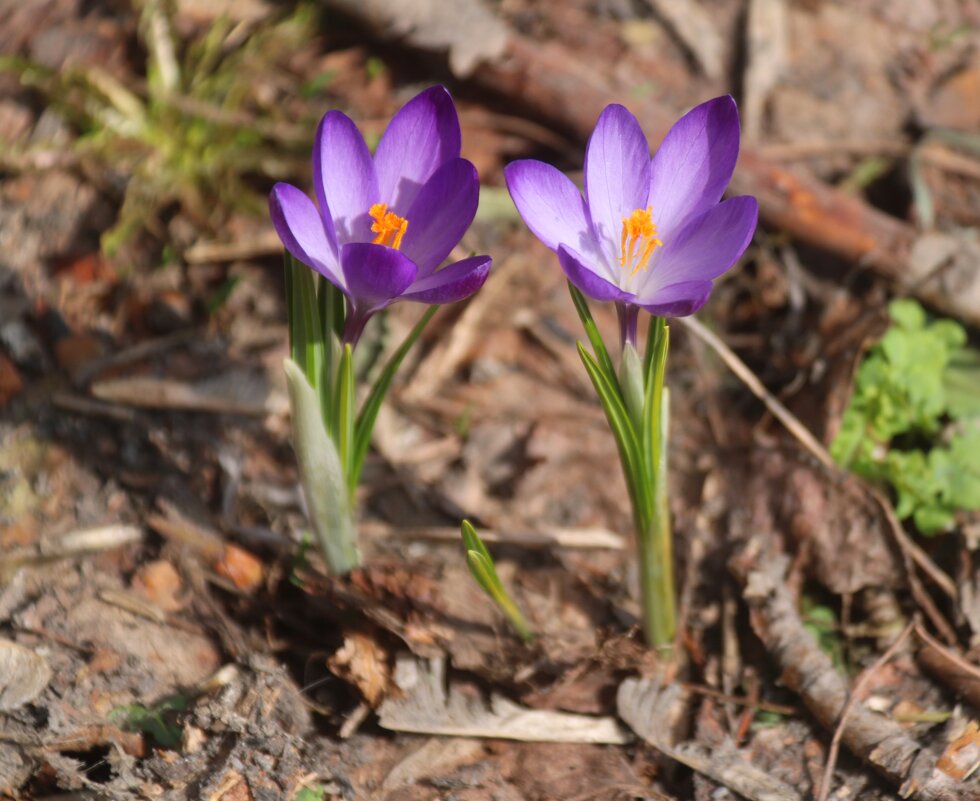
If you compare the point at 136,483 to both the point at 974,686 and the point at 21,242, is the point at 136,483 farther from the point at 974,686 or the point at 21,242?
the point at 974,686

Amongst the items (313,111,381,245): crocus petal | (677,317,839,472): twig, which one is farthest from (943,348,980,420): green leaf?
(313,111,381,245): crocus petal

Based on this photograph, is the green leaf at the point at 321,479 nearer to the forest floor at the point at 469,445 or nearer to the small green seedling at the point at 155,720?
the forest floor at the point at 469,445

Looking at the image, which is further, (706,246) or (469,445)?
(469,445)

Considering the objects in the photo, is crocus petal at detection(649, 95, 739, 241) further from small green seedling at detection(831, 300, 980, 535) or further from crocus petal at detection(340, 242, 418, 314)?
small green seedling at detection(831, 300, 980, 535)

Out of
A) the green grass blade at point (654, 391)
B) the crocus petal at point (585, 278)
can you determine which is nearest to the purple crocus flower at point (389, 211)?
the crocus petal at point (585, 278)

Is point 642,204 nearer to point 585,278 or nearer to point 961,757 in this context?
point 585,278

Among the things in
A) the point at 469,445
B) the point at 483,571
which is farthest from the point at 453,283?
the point at 469,445
